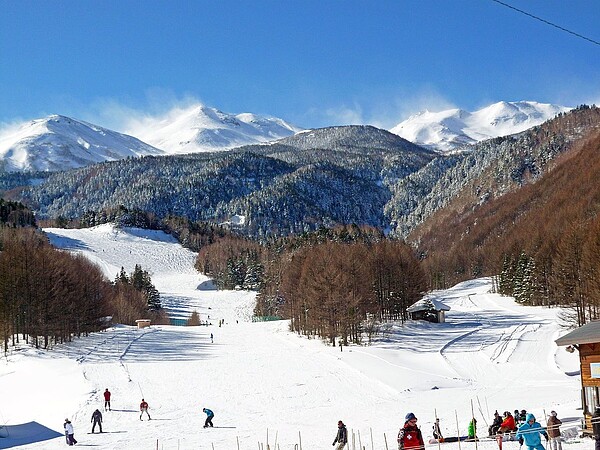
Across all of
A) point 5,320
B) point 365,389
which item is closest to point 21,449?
point 365,389

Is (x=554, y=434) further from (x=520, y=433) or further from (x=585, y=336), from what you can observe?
(x=585, y=336)

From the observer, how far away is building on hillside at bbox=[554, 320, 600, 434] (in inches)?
779

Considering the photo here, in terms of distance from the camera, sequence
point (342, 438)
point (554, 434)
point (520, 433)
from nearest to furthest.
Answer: point (520, 433)
point (554, 434)
point (342, 438)

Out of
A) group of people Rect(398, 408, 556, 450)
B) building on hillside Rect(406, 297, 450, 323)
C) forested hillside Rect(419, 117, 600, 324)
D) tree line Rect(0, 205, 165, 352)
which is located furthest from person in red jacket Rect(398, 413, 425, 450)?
building on hillside Rect(406, 297, 450, 323)

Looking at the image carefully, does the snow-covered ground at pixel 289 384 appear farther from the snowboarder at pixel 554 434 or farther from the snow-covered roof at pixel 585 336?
the snow-covered roof at pixel 585 336

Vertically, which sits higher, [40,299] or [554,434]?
[40,299]

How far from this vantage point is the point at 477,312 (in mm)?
94500

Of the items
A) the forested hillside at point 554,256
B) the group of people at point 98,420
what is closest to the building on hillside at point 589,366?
the group of people at point 98,420

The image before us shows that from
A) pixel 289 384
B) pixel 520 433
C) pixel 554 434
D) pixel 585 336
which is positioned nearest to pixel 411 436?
pixel 520 433

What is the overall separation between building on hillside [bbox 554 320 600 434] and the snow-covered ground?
894 mm

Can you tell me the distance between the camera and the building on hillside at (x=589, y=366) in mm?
19781

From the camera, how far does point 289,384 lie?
137 ft

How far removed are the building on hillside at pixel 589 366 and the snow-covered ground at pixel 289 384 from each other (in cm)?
89

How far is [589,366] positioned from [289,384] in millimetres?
24830
